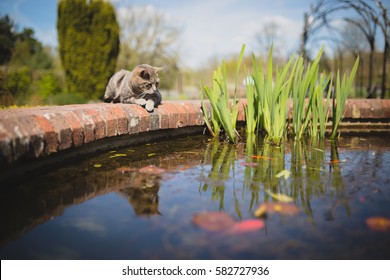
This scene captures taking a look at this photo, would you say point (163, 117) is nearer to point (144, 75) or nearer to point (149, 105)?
point (149, 105)

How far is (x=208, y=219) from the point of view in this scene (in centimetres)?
89

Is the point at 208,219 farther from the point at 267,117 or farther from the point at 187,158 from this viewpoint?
the point at 267,117

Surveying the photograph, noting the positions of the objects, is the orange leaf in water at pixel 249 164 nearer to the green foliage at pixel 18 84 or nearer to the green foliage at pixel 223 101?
the green foliage at pixel 223 101

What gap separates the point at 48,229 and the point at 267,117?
1.68m

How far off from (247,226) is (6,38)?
85.6ft

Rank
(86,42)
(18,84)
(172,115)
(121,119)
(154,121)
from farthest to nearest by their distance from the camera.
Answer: (86,42)
(18,84)
(172,115)
(154,121)
(121,119)

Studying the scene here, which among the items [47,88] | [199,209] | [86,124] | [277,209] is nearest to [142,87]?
[86,124]

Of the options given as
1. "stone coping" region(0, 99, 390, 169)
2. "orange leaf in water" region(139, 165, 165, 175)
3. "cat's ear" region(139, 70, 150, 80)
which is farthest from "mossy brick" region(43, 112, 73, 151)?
"cat's ear" region(139, 70, 150, 80)

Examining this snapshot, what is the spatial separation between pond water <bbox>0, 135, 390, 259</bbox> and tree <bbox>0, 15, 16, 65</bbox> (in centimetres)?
2374

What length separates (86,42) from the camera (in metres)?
9.05

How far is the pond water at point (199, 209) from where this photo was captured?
745 millimetres

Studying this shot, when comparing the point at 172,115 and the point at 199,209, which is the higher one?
the point at 172,115

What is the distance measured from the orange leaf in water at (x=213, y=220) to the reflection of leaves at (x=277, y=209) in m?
0.10

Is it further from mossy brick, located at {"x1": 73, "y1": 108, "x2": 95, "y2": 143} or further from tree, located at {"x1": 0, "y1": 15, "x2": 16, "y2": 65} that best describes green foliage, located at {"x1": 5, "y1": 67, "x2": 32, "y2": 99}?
tree, located at {"x1": 0, "y1": 15, "x2": 16, "y2": 65}
